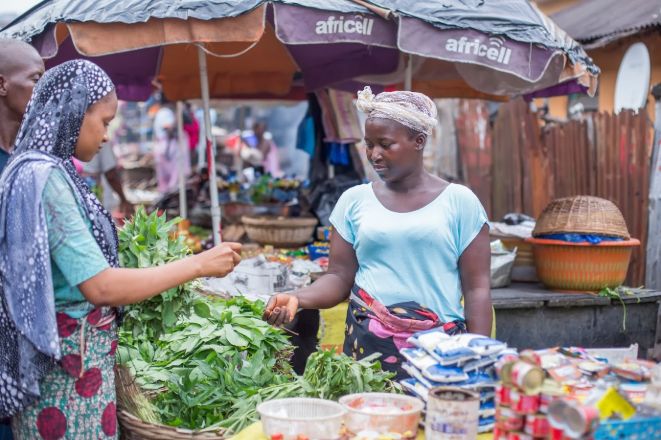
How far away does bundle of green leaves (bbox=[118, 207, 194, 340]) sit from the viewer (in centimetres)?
265

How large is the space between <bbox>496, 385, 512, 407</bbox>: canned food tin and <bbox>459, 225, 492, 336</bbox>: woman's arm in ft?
3.25

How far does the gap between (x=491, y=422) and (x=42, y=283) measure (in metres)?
1.25

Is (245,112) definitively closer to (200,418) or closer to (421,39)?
(421,39)

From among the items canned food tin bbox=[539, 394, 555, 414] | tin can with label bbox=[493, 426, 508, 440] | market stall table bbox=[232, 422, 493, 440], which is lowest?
market stall table bbox=[232, 422, 493, 440]

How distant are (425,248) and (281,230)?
13.9ft

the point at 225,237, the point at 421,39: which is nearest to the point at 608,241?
the point at 421,39

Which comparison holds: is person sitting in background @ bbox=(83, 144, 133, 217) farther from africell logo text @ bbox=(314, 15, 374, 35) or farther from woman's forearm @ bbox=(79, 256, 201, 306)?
woman's forearm @ bbox=(79, 256, 201, 306)

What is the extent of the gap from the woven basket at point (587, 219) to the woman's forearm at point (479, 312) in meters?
2.78

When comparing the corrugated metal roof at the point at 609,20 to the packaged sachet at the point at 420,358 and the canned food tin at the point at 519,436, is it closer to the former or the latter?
the packaged sachet at the point at 420,358

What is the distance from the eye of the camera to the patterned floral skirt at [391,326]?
2643mm

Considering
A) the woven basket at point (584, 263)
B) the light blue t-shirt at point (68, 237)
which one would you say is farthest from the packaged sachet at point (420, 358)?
the woven basket at point (584, 263)

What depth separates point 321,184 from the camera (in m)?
7.71

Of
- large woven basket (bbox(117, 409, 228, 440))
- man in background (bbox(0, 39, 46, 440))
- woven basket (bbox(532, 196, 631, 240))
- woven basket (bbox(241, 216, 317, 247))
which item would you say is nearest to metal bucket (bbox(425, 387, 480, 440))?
large woven basket (bbox(117, 409, 228, 440))

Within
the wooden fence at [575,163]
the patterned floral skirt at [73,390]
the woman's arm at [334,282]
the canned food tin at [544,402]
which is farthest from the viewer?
the wooden fence at [575,163]
